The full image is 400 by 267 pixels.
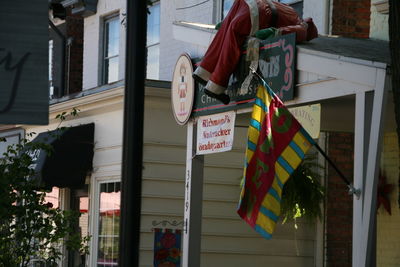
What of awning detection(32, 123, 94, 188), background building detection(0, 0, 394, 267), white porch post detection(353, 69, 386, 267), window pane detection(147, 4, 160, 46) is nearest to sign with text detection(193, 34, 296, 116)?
background building detection(0, 0, 394, 267)

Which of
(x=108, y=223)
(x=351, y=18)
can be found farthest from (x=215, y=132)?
(x=108, y=223)

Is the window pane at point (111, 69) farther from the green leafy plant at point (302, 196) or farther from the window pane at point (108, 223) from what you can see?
the green leafy plant at point (302, 196)

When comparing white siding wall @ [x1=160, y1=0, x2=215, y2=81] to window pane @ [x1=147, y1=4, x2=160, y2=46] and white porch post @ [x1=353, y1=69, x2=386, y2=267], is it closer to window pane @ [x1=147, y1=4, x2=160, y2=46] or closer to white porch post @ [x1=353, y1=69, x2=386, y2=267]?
window pane @ [x1=147, y1=4, x2=160, y2=46]

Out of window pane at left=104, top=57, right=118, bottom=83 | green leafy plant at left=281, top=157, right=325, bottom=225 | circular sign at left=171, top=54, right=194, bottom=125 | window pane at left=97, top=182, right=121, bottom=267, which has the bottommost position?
window pane at left=97, top=182, right=121, bottom=267

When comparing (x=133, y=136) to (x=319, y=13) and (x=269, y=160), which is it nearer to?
(x=269, y=160)

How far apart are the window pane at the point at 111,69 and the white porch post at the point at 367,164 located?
1061 centimetres

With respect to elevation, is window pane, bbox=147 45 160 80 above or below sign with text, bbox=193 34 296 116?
above

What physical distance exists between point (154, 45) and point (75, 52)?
311 cm

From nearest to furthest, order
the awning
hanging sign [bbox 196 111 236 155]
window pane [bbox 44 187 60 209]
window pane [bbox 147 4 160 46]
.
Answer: hanging sign [bbox 196 111 236 155], the awning, window pane [bbox 147 4 160 46], window pane [bbox 44 187 60 209]

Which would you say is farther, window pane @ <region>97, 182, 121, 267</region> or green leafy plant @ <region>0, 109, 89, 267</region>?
window pane @ <region>97, 182, 121, 267</region>

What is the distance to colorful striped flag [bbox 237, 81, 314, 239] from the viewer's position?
8.21 meters

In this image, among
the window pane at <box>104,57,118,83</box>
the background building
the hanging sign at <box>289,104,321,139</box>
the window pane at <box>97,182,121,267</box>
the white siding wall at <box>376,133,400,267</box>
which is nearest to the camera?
the hanging sign at <box>289,104,321,139</box>

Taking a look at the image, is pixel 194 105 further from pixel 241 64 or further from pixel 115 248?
pixel 115 248

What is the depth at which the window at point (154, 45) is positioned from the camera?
55.7ft
